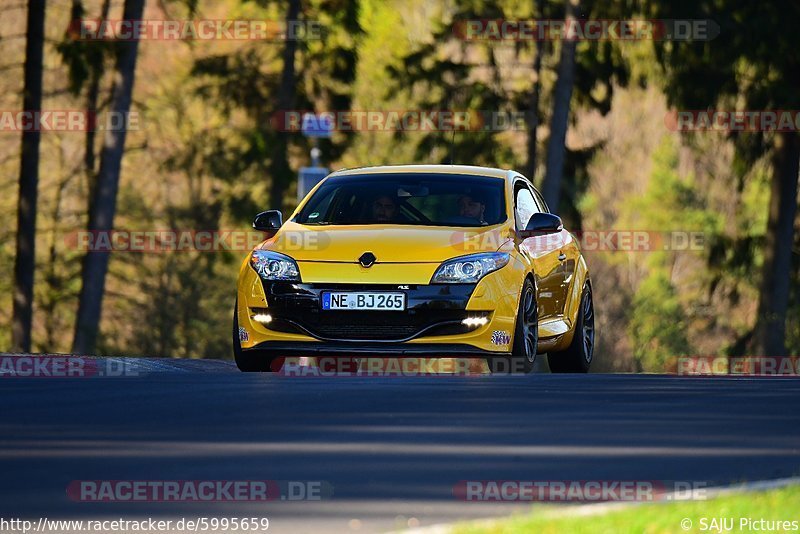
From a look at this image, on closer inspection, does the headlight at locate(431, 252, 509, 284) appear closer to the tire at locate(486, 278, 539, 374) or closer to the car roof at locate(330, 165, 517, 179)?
the tire at locate(486, 278, 539, 374)

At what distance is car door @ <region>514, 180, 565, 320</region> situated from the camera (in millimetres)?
17203

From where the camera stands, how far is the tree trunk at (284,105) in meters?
48.9

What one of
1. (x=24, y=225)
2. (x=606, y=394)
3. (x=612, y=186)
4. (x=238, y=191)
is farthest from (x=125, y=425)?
(x=612, y=186)

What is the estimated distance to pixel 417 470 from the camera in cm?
941

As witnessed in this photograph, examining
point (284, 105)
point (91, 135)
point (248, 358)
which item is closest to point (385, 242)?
point (248, 358)

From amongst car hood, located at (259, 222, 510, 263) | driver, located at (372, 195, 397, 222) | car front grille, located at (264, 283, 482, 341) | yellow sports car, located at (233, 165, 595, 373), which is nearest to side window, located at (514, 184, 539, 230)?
yellow sports car, located at (233, 165, 595, 373)

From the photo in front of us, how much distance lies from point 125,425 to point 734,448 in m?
3.34

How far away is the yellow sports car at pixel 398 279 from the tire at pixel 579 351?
1.29 meters

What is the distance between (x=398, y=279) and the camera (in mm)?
15797

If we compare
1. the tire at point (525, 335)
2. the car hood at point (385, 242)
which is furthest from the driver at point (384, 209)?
the tire at point (525, 335)

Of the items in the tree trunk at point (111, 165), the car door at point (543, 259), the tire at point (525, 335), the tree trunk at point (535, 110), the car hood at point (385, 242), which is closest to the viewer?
the car hood at point (385, 242)

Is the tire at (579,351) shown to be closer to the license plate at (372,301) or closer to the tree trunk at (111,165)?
the license plate at (372,301)

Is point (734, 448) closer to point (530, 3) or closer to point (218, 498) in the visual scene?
point (218, 498)

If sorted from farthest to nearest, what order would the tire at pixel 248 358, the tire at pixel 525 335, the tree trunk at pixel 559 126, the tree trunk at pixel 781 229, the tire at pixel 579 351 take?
the tree trunk at pixel 781 229
the tree trunk at pixel 559 126
the tire at pixel 579 351
the tire at pixel 248 358
the tire at pixel 525 335
